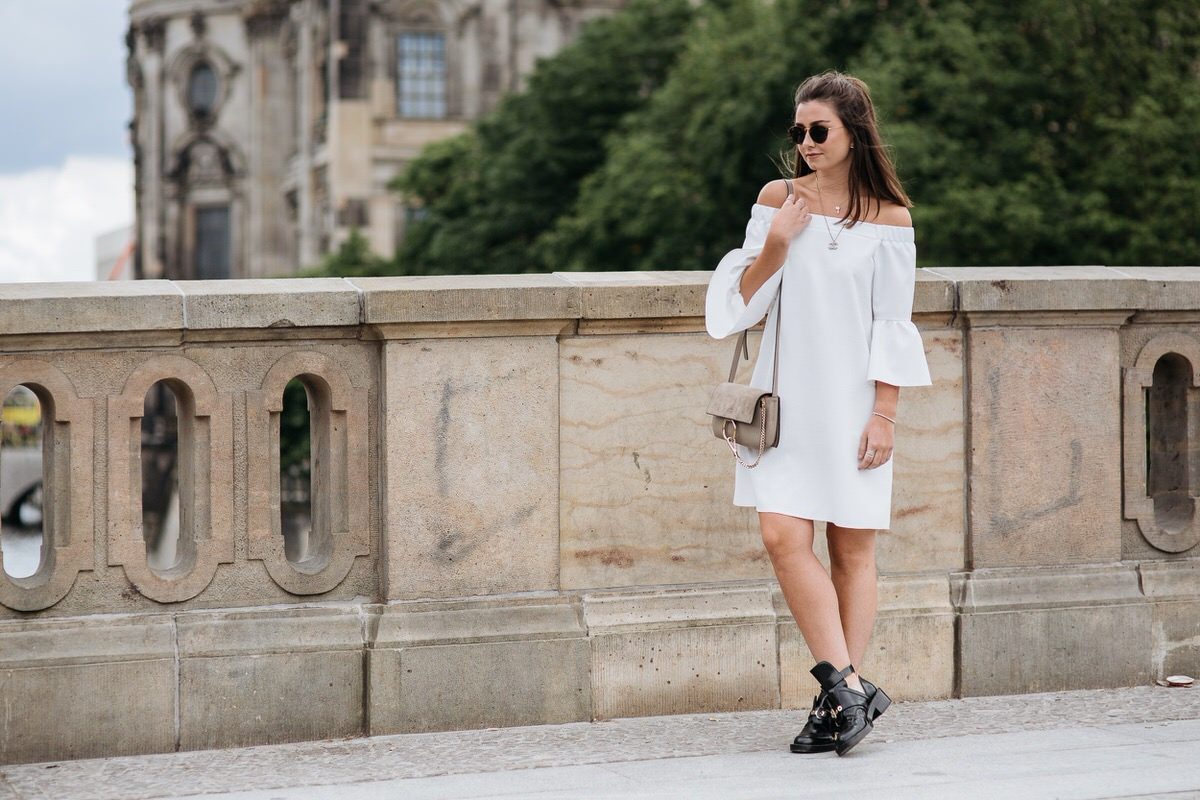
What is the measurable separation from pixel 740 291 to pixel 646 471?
1.04 meters

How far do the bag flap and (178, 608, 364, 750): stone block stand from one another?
54.6 inches

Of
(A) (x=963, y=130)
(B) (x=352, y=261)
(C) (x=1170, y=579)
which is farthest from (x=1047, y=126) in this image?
(B) (x=352, y=261)

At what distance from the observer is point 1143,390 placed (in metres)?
6.79

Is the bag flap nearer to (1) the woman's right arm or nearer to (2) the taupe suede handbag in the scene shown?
(2) the taupe suede handbag

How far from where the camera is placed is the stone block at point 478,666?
231 inches

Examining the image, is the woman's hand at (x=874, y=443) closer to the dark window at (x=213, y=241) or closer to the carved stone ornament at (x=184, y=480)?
the carved stone ornament at (x=184, y=480)

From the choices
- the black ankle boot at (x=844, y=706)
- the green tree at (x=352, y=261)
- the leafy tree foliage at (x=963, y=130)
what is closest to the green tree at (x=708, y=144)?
the leafy tree foliage at (x=963, y=130)

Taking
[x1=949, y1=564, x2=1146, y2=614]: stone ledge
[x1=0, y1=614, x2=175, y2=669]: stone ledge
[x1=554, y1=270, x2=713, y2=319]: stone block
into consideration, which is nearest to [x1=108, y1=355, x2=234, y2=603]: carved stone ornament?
[x1=0, y1=614, x2=175, y2=669]: stone ledge

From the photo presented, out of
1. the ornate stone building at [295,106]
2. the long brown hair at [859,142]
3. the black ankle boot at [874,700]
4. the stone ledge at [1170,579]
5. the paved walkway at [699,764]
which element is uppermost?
the ornate stone building at [295,106]

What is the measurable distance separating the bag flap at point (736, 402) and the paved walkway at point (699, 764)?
0.99 meters

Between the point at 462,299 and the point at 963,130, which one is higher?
the point at 963,130

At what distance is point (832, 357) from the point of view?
5.32 metres

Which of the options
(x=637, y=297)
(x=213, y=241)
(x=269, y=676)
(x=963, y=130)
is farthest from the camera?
(x=213, y=241)

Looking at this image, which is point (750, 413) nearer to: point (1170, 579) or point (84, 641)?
point (84, 641)
